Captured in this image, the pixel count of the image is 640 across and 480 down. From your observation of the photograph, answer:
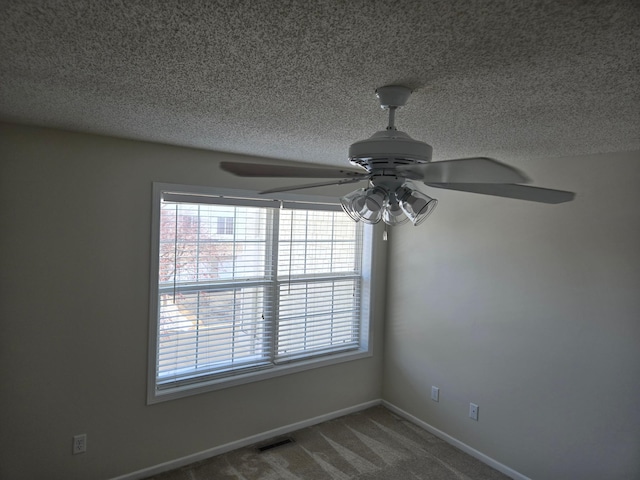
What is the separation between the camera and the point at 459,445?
3.26 meters

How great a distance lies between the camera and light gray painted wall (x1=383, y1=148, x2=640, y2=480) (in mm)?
2410

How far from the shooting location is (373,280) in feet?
12.8

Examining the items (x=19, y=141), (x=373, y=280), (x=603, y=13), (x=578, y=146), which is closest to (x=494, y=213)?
(x=578, y=146)

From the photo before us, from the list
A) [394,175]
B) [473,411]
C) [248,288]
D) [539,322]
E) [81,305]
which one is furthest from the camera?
[248,288]

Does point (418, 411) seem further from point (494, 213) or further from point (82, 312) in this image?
point (82, 312)

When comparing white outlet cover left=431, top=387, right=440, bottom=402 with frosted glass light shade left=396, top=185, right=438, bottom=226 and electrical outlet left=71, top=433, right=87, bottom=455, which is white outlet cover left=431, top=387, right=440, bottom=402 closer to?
frosted glass light shade left=396, top=185, right=438, bottom=226

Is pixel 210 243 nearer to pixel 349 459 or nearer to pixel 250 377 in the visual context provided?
pixel 250 377

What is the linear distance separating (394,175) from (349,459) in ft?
8.04

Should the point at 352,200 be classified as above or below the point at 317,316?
above

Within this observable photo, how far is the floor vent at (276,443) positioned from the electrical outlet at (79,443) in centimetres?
120

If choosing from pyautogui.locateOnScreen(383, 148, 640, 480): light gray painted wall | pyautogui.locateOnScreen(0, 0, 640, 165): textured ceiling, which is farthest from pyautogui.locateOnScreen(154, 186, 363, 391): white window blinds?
pyautogui.locateOnScreen(0, 0, 640, 165): textured ceiling

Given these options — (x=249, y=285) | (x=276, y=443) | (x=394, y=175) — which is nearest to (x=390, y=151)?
(x=394, y=175)

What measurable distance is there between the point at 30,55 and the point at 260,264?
7.28ft

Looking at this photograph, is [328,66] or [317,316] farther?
[317,316]
